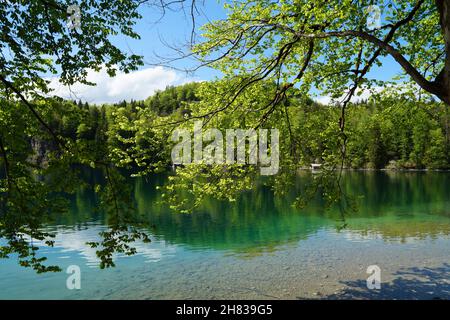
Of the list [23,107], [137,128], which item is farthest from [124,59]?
[137,128]

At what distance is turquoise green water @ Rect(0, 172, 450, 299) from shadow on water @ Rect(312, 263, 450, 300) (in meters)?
0.04

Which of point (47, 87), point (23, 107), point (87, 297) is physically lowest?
point (87, 297)

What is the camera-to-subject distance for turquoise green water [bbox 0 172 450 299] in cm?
1519

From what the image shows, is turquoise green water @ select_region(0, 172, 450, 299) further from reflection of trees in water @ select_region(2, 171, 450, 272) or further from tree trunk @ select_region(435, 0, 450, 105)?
tree trunk @ select_region(435, 0, 450, 105)

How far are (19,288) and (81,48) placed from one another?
1280 centimetres

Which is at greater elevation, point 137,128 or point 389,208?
point 137,128

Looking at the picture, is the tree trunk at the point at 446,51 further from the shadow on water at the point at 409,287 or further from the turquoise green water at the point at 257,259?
the shadow on water at the point at 409,287

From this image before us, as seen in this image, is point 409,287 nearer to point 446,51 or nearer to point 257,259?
point 257,259

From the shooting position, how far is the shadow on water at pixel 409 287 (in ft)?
45.9

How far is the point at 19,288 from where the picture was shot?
645 inches

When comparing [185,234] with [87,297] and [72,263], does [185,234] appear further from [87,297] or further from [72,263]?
[87,297]

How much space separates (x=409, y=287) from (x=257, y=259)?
7.12 m

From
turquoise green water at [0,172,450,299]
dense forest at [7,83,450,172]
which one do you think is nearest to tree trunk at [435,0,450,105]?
dense forest at [7,83,450,172]

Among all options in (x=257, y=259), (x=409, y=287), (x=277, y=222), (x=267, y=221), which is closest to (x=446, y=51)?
(x=409, y=287)
